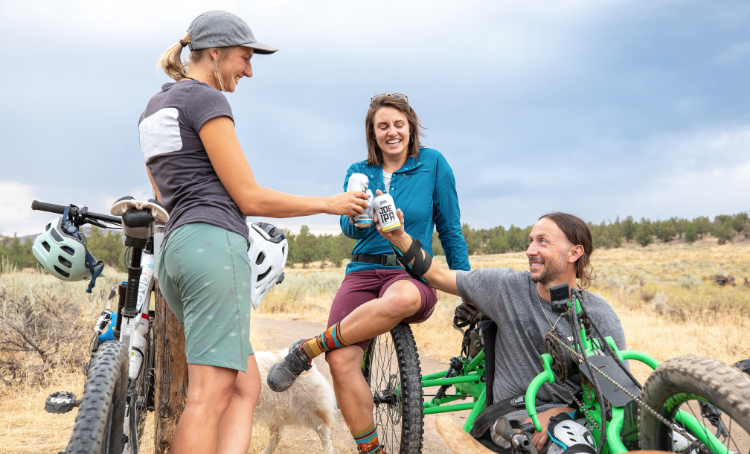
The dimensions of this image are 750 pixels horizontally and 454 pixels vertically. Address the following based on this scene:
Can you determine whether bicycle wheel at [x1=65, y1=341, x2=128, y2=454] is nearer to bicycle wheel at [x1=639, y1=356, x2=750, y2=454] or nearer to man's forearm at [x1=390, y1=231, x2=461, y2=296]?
man's forearm at [x1=390, y1=231, x2=461, y2=296]

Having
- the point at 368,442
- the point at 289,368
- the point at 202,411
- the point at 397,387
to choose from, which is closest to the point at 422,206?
the point at 397,387

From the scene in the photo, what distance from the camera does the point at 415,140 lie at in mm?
3867

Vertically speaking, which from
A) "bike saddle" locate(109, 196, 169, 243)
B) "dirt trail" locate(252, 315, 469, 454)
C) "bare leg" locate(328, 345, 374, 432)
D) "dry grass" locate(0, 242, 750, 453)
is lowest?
"dirt trail" locate(252, 315, 469, 454)

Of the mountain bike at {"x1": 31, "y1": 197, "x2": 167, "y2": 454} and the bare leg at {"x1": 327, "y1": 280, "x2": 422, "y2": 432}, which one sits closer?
the mountain bike at {"x1": 31, "y1": 197, "x2": 167, "y2": 454}

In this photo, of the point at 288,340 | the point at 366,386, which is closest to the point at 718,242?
the point at 288,340

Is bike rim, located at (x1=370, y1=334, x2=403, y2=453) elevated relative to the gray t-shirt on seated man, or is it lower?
lower

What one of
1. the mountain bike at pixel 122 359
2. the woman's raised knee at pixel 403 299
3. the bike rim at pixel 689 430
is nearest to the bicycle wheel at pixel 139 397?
the mountain bike at pixel 122 359

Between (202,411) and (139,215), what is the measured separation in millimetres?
876

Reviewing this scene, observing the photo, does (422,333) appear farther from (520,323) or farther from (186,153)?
(186,153)

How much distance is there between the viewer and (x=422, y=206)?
3.65 m

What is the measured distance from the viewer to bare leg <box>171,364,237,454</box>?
2062 mm

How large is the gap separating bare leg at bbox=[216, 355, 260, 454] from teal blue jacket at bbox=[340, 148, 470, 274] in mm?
1378

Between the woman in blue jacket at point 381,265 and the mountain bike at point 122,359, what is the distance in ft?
2.89

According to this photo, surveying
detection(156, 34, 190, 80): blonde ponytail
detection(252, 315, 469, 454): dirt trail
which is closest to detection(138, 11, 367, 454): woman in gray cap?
detection(156, 34, 190, 80): blonde ponytail
